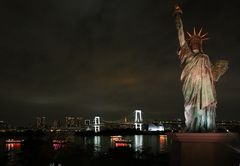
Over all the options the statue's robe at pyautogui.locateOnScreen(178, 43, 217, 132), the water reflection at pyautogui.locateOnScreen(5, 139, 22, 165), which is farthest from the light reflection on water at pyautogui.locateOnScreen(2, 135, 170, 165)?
the statue's robe at pyautogui.locateOnScreen(178, 43, 217, 132)

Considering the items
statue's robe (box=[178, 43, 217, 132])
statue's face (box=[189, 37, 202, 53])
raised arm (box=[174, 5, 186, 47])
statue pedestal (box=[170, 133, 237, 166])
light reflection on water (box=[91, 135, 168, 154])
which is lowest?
light reflection on water (box=[91, 135, 168, 154])

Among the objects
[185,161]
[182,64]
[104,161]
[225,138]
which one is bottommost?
[104,161]

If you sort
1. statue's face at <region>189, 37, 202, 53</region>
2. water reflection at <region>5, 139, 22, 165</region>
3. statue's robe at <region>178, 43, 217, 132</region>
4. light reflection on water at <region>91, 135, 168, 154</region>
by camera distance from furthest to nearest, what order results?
light reflection on water at <region>91, 135, 168, 154</region> < water reflection at <region>5, 139, 22, 165</region> < statue's face at <region>189, 37, 202, 53</region> < statue's robe at <region>178, 43, 217, 132</region>

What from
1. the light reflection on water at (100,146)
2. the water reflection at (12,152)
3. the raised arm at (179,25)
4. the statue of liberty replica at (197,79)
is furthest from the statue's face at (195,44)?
the water reflection at (12,152)

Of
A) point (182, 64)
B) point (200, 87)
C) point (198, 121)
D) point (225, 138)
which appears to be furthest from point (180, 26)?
point (225, 138)

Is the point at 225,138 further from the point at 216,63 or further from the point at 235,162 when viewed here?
the point at 216,63

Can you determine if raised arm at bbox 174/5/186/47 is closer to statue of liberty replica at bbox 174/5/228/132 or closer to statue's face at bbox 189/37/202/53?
statue of liberty replica at bbox 174/5/228/132

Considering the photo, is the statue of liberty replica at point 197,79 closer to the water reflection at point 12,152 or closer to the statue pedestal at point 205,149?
the statue pedestal at point 205,149

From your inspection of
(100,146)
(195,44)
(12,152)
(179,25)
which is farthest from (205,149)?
(12,152)
